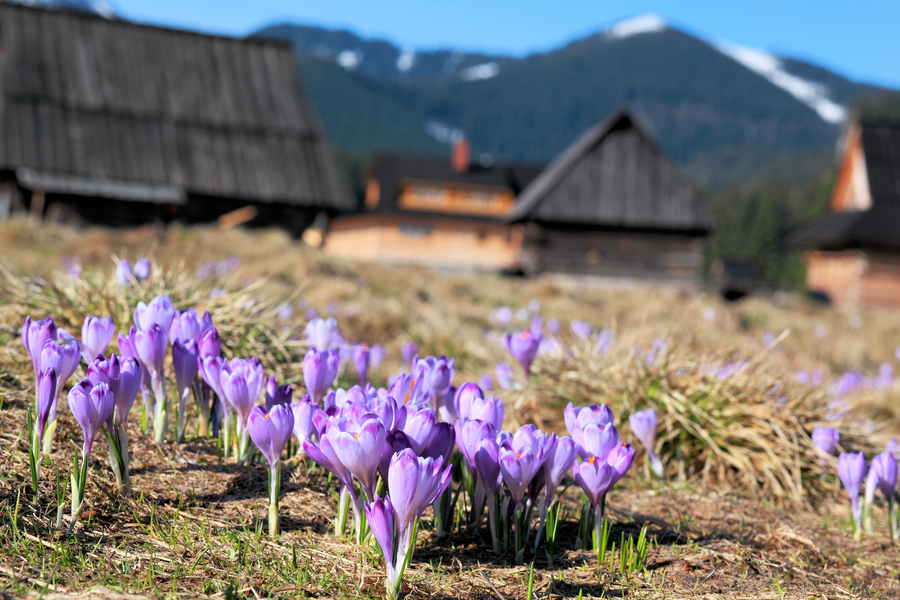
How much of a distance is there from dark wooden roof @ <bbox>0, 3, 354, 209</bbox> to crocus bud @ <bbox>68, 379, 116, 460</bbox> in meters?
15.8

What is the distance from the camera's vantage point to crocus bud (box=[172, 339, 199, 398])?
2.32 meters

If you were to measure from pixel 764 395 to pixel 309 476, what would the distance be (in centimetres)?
237

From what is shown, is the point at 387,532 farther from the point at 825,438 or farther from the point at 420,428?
the point at 825,438

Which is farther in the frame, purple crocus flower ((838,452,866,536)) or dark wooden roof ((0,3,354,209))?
dark wooden roof ((0,3,354,209))

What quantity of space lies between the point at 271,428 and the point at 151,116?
17787 millimetres

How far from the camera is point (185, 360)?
7.71 feet

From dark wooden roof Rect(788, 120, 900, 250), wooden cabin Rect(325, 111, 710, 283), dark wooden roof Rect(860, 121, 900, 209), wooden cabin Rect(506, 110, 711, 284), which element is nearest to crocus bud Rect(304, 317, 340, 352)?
wooden cabin Rect(325, 111, 710, 283)

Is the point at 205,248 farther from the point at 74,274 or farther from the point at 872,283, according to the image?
the point at 872,283

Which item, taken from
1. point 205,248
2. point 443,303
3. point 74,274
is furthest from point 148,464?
point 205,248

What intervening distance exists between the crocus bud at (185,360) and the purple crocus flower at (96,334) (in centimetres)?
26

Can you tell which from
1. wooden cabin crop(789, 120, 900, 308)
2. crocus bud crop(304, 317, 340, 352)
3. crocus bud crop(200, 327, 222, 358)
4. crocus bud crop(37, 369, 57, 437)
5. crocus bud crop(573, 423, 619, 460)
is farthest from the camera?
wooden cabin crop(789, 120, 900, 308)

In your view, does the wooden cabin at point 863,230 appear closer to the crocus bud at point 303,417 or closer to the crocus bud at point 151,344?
the crocus bud at point 303,417

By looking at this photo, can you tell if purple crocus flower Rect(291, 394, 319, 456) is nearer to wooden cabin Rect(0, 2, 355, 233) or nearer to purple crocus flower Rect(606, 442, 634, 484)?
purple crocus flower Rect(606, 442, 634, 484)

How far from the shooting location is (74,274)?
363 centimetres
